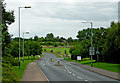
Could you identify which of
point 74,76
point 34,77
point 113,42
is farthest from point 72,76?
point 113,42

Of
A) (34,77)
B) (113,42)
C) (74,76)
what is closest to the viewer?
(34,77)

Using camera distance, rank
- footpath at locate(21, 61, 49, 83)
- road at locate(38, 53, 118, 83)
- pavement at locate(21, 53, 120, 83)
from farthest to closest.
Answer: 1. pavement at locate(21, 53, 120, 83)
2. road at locate(38, 53, 118, 83)
3. footpath at locate(21, 61, 49, 83)

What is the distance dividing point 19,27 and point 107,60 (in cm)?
2921

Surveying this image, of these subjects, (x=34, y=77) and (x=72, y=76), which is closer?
(x=34, y=77)

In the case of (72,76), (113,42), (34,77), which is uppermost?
(113,42)

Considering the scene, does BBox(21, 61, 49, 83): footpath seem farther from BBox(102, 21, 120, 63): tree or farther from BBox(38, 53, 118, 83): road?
BBox(102, 21, 120, 63): tree

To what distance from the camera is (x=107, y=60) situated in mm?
58031

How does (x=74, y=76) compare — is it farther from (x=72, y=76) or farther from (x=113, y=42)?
(x=113, y=42)

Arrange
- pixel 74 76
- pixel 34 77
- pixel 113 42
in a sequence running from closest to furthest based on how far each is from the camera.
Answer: pixel 34 77 < pixel 74 76 < pixel 113 42

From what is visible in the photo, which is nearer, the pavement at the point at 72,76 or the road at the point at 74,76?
the road at the point at 74,76

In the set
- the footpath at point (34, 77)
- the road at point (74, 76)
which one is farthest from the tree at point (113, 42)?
the footpath at point (34, 77)

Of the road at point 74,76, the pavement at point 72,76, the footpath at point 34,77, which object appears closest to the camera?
the footpath at point 34,77

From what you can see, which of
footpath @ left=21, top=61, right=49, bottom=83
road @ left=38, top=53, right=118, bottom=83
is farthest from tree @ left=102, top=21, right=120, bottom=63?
footpath @ left=21, top=61, right=49, bottom=83

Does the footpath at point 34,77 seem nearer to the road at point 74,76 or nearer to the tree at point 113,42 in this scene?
the road at point 74,76
